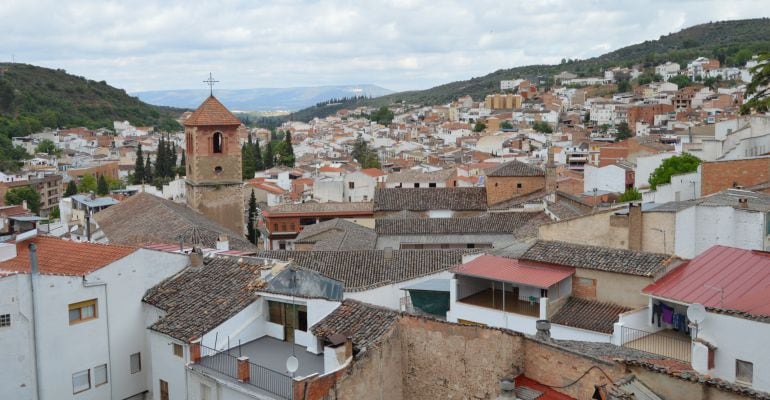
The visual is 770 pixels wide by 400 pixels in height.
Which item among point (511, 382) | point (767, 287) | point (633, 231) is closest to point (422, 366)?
point (511, 382)

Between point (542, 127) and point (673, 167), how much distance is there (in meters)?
66.5

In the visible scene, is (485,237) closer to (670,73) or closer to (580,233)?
(580,233)

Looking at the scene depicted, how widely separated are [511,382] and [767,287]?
4.96 metres

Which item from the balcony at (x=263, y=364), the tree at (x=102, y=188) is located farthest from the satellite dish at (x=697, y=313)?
the tree at (x=102, y=188)

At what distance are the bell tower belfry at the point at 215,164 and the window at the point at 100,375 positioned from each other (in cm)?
1848

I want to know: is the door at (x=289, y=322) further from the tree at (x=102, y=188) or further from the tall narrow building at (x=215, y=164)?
→ the tree at (x=102, y=188)

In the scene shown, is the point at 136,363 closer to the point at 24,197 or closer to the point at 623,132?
the point at 24,197

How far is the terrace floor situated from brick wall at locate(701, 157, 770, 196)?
37.3ft

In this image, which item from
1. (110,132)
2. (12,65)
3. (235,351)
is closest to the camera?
(235,351)

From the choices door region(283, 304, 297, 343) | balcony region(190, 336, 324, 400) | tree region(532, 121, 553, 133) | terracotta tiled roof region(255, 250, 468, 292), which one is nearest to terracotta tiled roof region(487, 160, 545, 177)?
terracotta tiled roof region(255, 250, 468, 292)

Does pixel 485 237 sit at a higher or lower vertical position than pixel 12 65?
lower

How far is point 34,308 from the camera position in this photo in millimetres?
13711

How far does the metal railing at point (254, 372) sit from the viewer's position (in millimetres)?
11383

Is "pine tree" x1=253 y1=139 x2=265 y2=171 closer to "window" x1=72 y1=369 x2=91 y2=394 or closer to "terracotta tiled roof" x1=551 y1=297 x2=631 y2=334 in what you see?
"window" x1=72 y1=369 x2=91 y2=394
